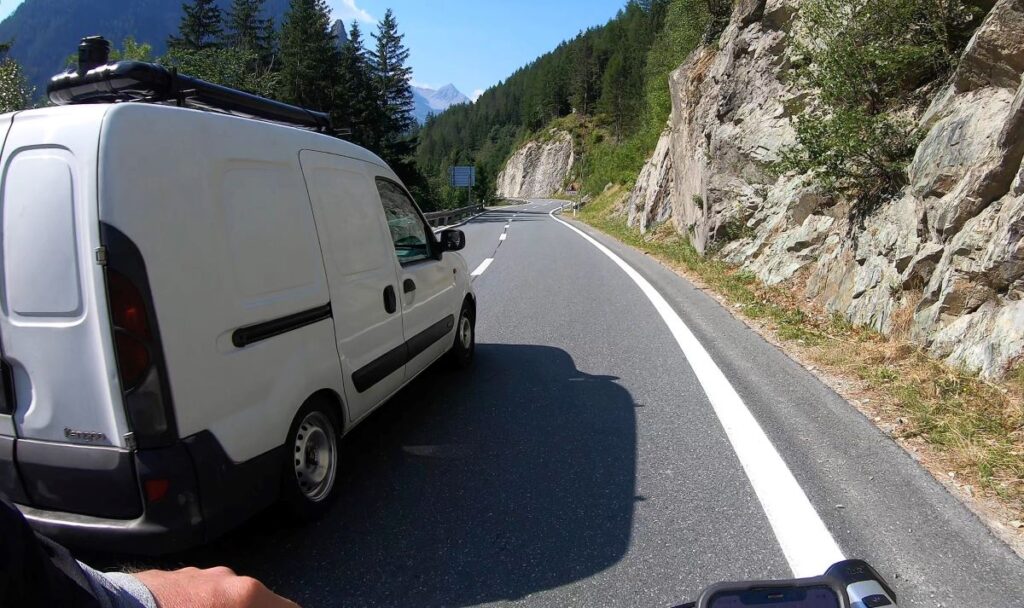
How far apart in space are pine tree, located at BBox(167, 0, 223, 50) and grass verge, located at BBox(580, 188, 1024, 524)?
53.2m

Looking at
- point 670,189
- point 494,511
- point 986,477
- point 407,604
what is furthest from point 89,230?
point 670,189

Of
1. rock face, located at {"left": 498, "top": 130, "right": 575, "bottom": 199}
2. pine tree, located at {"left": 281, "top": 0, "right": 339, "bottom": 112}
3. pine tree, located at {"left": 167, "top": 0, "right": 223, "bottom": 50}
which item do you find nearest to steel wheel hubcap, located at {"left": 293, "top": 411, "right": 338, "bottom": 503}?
pine tree, located at {"left": 281, "top": 0, "right": 339, "bottom": 112}

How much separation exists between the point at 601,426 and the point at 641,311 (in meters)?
4.02

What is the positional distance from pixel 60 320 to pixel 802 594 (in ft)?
8.80

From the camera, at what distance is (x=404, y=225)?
4.70 m

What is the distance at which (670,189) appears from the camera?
68.6 ft

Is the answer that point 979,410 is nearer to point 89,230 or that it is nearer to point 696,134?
point 89,230

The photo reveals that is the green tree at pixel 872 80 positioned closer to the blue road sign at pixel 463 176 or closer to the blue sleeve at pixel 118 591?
the blue sleeve at pixel 118 591

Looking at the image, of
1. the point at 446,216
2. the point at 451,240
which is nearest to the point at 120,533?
the point at 451,240

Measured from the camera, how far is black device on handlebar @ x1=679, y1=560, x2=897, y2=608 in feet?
5.42

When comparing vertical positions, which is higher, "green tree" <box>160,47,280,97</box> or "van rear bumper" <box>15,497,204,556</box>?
"green tree" <box>160,47,280,97</box>

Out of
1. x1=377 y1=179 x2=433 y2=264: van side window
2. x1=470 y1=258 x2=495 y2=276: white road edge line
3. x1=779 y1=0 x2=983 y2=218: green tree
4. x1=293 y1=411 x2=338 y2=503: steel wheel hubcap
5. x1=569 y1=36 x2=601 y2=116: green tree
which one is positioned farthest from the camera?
x1=569 y1=36 x2=601 y2=116: green tree

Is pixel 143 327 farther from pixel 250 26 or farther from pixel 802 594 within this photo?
pixel 250 26

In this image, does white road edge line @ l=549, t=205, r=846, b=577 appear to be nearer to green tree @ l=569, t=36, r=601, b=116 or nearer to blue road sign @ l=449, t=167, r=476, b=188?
blue road sign @ l=449, t=167, r=476, b=188
